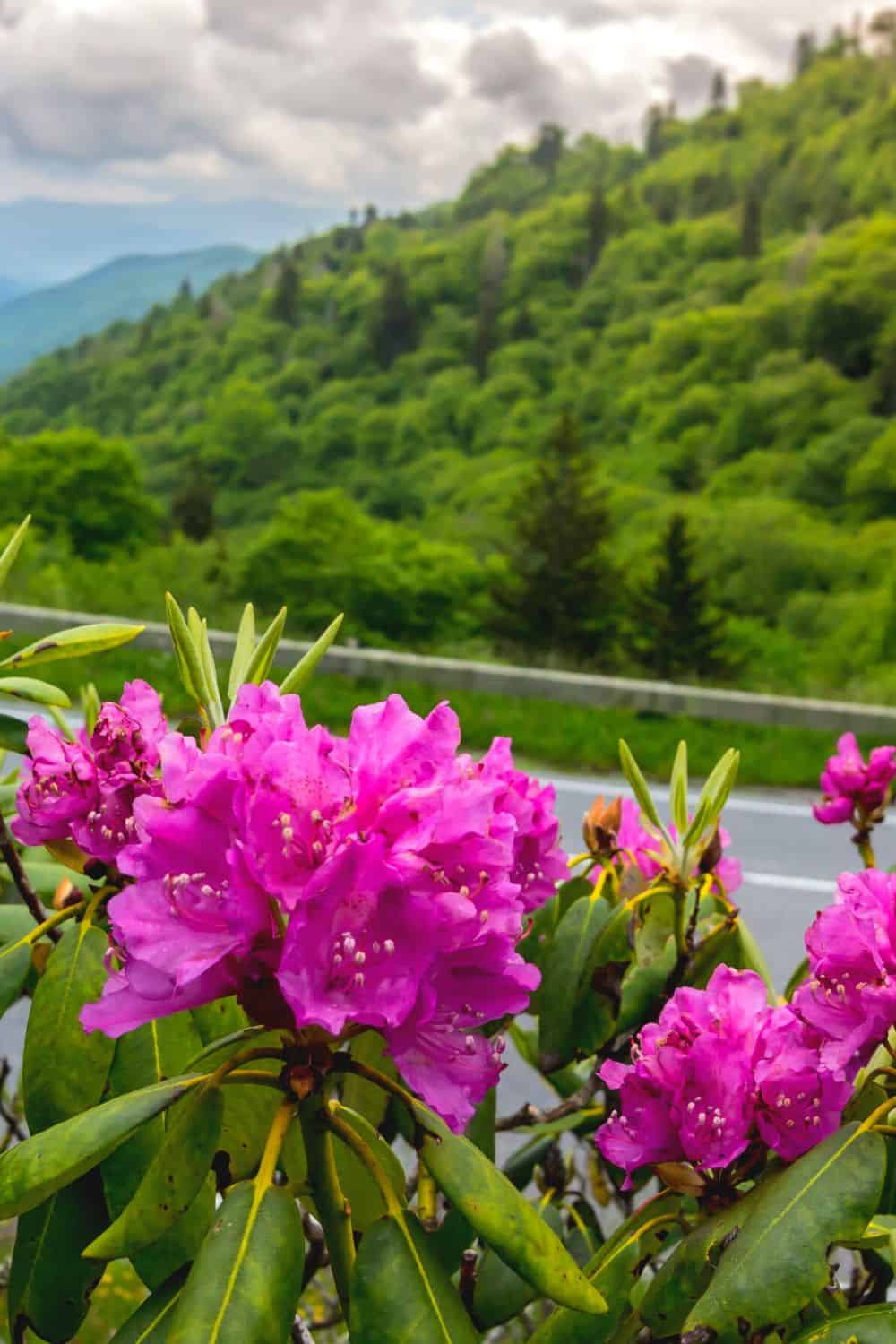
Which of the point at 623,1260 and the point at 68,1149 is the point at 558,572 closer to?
the point at 623,1260

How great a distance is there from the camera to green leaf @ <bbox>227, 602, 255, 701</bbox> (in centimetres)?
98

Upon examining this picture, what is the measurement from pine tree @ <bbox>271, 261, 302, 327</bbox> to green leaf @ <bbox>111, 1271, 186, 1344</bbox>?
7859cm

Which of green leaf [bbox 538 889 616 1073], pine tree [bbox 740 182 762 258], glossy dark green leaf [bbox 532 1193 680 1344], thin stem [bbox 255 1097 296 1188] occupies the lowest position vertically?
glossy dark green leaf [bbox 532 1193 680 1344]

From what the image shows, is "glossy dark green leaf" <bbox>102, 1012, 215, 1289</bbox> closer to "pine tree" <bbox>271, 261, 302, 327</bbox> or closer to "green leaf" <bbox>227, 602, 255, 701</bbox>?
"green leaf" <bbox>227, 602, 255, 701</bbox>

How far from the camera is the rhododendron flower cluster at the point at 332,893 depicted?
713 mm

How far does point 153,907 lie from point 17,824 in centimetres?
35

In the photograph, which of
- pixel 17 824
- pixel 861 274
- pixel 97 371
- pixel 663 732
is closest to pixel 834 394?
pixel 861 274

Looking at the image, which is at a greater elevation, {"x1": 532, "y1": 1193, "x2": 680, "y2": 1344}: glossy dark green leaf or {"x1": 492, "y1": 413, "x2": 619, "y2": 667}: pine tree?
{"x1": 532, "y1": 1193, "x2": 680, "y2": 1344}: glossy dark green leaf

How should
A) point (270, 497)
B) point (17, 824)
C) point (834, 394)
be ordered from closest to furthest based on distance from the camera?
1. point (17, 824)
2. point (834, 394)
3. point (270, 497)

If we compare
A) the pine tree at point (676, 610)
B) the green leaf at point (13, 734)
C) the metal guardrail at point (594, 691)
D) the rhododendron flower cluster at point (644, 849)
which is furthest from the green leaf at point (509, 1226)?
the pine tree at point (676, 610)

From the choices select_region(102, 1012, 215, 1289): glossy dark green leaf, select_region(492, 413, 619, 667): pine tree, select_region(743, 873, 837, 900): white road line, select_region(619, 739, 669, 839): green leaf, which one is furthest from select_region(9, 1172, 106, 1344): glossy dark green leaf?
select_region(492, 413, 619, 667): pine tree

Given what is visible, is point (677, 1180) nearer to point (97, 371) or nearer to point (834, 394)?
point (834, 394)

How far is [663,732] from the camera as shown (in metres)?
7.65

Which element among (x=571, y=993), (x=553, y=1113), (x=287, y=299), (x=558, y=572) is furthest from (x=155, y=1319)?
(x=287, y=299)
